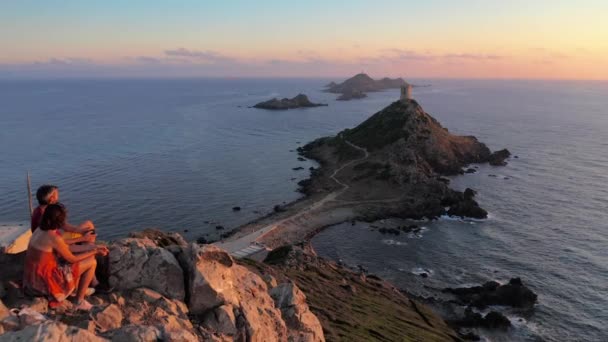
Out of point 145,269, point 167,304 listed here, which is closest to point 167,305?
point 167,304

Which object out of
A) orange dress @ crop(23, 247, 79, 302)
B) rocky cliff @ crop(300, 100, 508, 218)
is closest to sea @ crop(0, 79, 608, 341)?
rocky cliff @ crop(300, 100, 508, 218)

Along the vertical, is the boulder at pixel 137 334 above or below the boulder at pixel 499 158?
above

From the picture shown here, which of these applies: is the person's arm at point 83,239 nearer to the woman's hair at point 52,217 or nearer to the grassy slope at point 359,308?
the woman's hair at point 52,217

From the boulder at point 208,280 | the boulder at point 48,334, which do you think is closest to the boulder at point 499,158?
the boulder at point 208,280

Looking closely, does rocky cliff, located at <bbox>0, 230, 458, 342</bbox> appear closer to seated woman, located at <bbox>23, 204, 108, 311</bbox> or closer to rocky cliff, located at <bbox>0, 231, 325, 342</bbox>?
rocky cliff, located at <bbox>0, 231, 325, 342</bbox>

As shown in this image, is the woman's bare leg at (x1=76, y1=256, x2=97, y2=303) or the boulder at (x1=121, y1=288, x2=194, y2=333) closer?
the woman's bare leg at (x1=76, y1=256, x2=97, y2=303)

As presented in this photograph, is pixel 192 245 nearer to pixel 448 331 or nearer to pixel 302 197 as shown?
pixel 448 331

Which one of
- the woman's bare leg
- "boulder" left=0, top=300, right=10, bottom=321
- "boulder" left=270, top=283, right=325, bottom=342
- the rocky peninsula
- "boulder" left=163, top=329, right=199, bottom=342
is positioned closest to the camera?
"boulder" left=0, top=300, right=10, bottom=321
